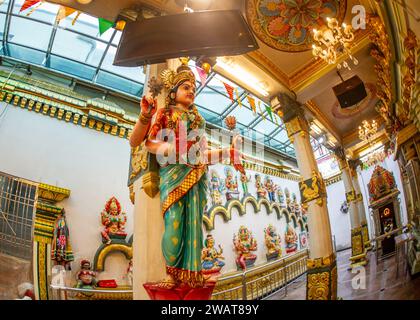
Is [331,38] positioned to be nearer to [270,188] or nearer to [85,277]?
[270,188]

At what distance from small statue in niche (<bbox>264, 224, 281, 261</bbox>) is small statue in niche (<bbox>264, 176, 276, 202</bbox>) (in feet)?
2.28

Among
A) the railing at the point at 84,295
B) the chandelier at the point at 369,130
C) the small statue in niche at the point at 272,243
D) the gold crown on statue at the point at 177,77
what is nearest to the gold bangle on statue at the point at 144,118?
the gold crown on statue at the point at 177,77

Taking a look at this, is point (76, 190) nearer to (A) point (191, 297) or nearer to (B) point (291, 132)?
(B) point (291, 132)

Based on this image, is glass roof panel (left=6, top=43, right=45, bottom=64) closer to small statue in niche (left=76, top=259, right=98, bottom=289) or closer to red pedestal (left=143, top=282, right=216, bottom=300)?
small statue in niche (left=76, top=259, right=98, bottom=289)

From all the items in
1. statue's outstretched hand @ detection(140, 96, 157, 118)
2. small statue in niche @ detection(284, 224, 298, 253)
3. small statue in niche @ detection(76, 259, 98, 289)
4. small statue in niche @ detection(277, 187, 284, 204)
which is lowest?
small statue in niche @ detection(76, 259, 98, 289)

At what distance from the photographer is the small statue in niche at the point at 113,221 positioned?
19.3 feet

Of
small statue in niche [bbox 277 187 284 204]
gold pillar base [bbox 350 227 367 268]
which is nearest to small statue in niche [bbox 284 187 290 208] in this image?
small statue in niche [bbox 277 187 284 204]

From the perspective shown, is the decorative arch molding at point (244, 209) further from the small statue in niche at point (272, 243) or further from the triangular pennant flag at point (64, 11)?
the triangular pennant flag at point (64, 11)

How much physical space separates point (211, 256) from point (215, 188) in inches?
69.8

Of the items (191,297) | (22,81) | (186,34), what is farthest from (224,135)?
(191,297)

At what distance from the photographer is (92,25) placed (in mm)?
7027

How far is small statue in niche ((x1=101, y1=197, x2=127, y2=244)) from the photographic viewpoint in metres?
5.89

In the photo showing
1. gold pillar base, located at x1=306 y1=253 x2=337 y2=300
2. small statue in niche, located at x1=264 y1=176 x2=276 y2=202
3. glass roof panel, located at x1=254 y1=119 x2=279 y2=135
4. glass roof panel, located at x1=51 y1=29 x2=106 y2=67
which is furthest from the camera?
glass roof panel, located at x1=254 y1=119 x2=279 y2=135

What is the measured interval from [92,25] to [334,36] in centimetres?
566
